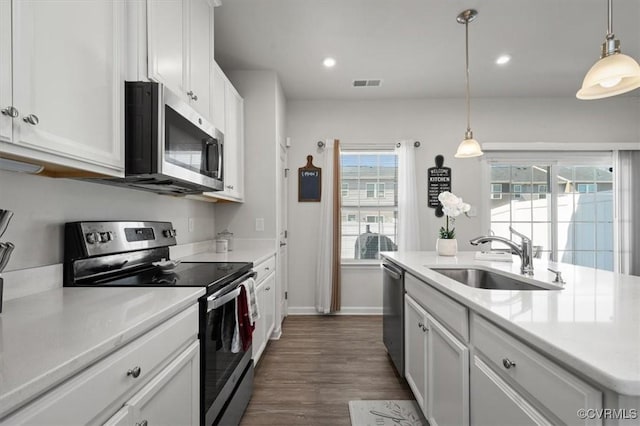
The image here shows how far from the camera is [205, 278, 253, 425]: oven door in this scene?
4.34 ft

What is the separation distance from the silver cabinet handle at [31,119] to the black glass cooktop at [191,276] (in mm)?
697

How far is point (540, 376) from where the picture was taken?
0.80 m

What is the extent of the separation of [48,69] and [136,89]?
392 mm

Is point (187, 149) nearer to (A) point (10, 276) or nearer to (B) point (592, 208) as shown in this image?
(A) point (10, 276)

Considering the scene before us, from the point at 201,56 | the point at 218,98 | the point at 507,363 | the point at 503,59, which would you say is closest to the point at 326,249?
the point at 218,98

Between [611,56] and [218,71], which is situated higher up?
[218,71]

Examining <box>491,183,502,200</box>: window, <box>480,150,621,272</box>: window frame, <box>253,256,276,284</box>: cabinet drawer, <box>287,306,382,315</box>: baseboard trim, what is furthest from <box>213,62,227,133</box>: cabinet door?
<box>491,183,502,200</box>: window

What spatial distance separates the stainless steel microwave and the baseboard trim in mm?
2575

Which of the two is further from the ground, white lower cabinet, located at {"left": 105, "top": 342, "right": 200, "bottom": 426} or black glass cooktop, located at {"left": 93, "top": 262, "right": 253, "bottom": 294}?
black glass cooktop, located at {"left": 93, "top": 262, "right": 253, "bottom": 294}

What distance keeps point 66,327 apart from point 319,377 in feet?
6.38

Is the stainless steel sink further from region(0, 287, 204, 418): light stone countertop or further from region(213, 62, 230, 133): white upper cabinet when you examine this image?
region(213, 62, 230, 133): white upper cabinet

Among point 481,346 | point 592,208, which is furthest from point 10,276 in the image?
point 592,208

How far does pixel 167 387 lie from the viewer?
1036 mm

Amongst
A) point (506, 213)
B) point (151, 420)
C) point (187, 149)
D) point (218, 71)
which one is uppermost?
point (218, 71)
